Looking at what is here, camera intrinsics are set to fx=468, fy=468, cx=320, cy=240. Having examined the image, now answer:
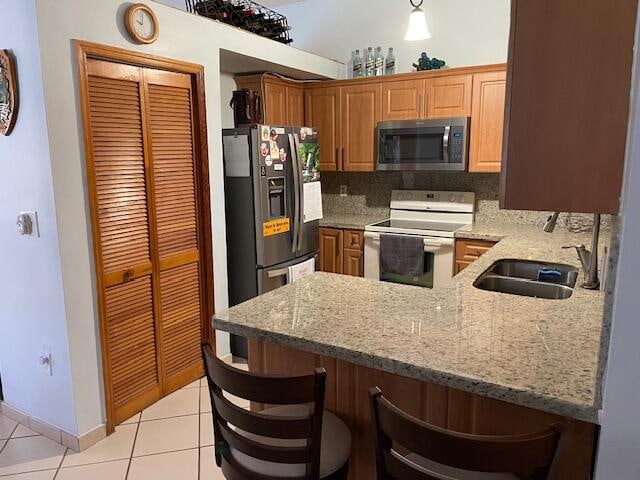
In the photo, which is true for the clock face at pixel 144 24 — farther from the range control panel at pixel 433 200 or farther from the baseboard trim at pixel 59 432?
the range control panel at pixel 433 200

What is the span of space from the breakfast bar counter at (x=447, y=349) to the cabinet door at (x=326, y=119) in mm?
2456

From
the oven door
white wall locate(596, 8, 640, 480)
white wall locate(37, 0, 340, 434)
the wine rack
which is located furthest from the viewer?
the oven door

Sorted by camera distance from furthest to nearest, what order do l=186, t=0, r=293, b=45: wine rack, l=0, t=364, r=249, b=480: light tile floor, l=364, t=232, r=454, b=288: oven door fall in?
l=364, t=232, r=454, b=288: oven door, l=186, t=0, r=293, b=45: wine rack, l=0, t=364, r=249, b=480: light tile floor

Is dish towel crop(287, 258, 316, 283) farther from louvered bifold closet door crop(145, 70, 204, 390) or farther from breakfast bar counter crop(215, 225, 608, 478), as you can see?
breakfast bar counter crop(215, 225, 608, 478)

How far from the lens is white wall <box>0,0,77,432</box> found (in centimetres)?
215

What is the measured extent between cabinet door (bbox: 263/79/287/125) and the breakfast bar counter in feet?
7.36

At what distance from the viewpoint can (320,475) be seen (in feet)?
4.30

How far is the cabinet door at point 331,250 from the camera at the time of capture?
4.12m

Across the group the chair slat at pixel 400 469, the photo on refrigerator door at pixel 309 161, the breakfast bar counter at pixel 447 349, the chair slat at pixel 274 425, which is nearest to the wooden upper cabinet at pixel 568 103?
the breakfast bar counter at pixel 447 349

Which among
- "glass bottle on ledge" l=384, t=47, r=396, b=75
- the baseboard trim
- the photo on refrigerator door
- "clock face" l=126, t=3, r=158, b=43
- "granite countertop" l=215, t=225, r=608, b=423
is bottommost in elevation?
the baseboard trim

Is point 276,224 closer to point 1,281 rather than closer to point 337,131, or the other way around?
point 337,131

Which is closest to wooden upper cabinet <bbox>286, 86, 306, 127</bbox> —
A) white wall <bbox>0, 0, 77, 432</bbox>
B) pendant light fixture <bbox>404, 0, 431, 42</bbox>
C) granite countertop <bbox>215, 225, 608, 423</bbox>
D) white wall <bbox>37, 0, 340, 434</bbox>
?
pendant light fixture <bbox>404, 0, 431, 42</bbox>

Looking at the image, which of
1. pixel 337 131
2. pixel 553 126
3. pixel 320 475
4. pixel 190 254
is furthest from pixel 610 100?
pixel 337 131

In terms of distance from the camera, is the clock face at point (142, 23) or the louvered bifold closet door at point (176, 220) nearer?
the clock face at point (142, 23)
